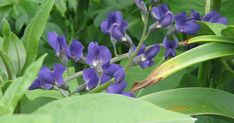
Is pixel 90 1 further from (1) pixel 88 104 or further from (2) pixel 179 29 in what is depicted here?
(1) pixel 88 104

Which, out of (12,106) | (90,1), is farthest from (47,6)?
(90,1)

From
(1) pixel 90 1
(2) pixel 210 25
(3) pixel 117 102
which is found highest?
(3) pixel 117 102

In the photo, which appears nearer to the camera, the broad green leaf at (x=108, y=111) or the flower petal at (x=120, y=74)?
the broad green leaf at (x=108, y=111)

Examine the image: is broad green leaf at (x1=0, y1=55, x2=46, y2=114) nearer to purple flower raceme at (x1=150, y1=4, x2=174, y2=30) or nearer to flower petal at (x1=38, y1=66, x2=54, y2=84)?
flower petal at (x1=38, y1=66, x2=54, y2=84)

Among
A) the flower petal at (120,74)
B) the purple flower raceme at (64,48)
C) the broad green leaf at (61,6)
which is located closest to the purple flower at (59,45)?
the purple flower raceme at (64,48)

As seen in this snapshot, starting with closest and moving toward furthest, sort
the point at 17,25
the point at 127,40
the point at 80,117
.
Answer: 1. the point at 80,117
2. the point at 127,40
3. the point at 17,25

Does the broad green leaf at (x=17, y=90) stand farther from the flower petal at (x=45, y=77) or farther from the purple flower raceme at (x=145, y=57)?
the purple flower raceme at (x=145, y=57)
